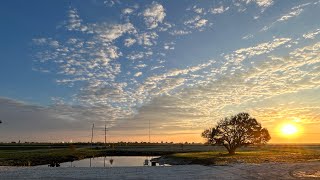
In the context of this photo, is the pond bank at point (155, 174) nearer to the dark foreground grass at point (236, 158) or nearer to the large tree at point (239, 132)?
the dark foreground grass at point (236, 158)

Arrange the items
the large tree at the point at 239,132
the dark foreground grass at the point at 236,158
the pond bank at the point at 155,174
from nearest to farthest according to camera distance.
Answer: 1. the pond bank at the point at 155,174
2. the dark foreground grass at the point at 236,158
3. the large tree at the point at 239,132

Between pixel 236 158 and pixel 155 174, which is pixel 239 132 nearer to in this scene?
pixel 236 158

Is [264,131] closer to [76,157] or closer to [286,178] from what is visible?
[76,157]

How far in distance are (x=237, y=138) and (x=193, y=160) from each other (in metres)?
20.1

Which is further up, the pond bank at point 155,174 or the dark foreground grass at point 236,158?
the dark foreground grass at point 236,158

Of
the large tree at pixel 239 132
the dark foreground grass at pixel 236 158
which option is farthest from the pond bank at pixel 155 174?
the large tree at pixel 239 132

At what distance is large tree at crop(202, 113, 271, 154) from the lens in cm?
8944

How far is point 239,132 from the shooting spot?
89375 millimetres

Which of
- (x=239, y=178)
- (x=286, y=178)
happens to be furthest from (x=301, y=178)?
(x=239, y=178)

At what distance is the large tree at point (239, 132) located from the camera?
89.4 metres

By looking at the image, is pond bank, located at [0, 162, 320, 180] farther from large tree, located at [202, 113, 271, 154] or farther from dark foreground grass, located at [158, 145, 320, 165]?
large tree, located at [202, 113, 271, 154]

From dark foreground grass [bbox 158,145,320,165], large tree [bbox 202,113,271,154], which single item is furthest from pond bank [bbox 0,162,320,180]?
large tree [bbox 202,113,271,154]

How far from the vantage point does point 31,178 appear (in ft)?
112

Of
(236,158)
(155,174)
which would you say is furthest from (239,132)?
(155,174)
